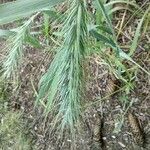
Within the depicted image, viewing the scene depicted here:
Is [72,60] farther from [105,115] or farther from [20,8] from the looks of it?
[105,115]

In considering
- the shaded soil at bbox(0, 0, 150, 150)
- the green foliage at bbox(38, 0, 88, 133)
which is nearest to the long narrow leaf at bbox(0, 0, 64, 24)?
the green foliage at bbox(38, 0, 88, 133)

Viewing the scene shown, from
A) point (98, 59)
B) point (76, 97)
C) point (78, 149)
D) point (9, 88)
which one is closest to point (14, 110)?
point (9, 88)

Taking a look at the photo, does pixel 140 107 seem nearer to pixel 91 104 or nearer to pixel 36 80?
pixel 91 104

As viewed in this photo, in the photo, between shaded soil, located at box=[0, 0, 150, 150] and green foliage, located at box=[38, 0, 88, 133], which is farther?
shaded soil, located at box=[0, 0, 150, 150]

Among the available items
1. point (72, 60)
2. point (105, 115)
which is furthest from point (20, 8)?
point (105, 115)

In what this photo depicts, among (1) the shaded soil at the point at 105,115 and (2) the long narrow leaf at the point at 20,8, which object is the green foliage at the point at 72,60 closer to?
(2) the long narrow leaf at the point at 20,8

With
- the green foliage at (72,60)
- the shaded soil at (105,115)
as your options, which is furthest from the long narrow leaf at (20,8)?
the shaded soil at (105,115)

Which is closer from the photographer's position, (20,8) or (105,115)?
(20,8)

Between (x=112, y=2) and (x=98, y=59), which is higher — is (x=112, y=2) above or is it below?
above

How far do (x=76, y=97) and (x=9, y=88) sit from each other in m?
0.73

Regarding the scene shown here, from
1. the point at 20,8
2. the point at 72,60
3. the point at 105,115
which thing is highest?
the point at 20,8

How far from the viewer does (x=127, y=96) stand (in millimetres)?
1366

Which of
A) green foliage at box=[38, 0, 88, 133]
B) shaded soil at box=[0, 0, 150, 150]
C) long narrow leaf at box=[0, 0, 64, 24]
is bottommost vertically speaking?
shaded soil at box=[0, 0, 150, 150]

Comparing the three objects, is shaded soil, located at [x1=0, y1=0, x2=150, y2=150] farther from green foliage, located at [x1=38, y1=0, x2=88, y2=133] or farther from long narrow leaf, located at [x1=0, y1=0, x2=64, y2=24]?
long narrow leaf, located at [x1=0, y1=0, x2=64, y2=24]
